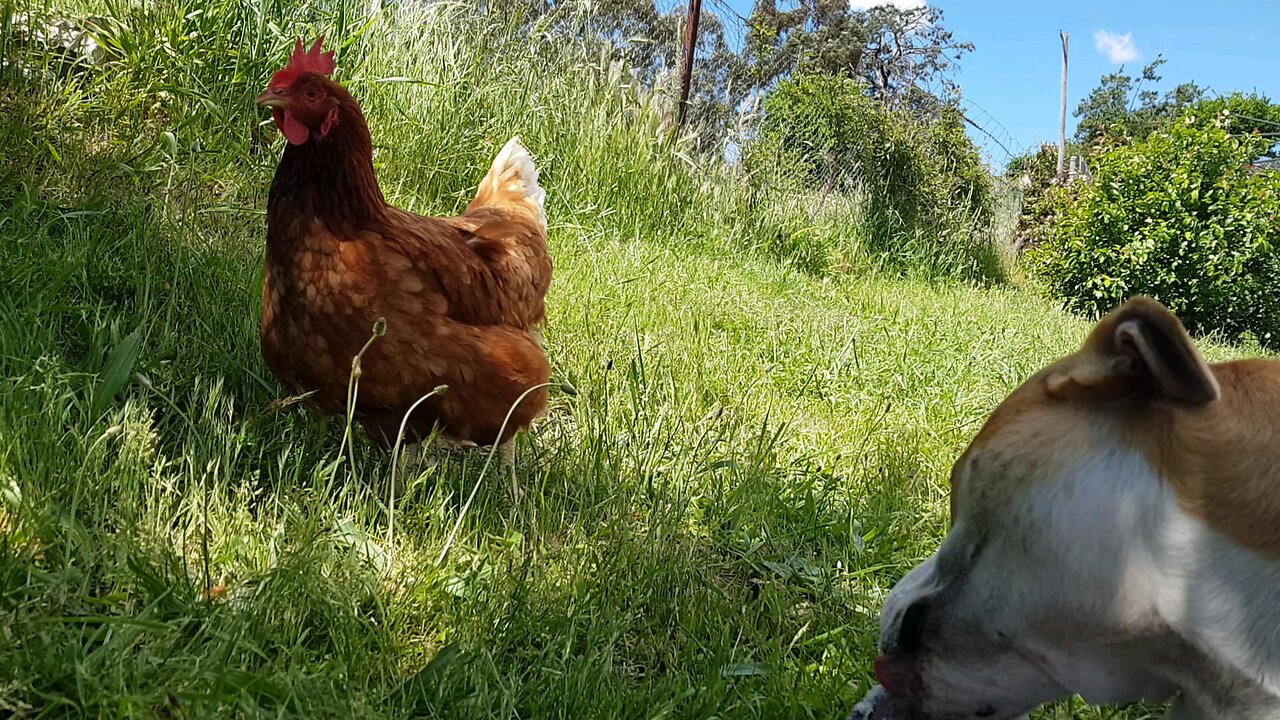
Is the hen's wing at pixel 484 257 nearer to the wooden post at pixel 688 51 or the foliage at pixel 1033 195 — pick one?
the wooden post at pixel 688 51

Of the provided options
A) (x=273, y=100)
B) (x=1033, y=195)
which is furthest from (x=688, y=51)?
(x=1033, y=195)

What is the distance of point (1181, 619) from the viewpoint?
104cm

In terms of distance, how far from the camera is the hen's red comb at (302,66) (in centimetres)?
243

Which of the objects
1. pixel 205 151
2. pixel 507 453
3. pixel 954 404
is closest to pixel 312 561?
pixel 507 453

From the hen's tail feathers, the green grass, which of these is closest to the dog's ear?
Answer: the green grass

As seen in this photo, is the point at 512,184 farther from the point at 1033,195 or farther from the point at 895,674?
the point at 1033,195

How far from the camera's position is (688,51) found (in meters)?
6.85

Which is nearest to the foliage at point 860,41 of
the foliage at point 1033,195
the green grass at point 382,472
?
the foliage at point 1033,195

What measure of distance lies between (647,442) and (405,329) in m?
0.83

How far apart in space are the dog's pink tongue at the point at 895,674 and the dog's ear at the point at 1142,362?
500 mm

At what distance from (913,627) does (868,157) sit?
27.9 feet

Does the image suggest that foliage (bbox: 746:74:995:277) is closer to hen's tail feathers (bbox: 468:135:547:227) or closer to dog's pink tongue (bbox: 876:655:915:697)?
hen's tail feathers (bbox: 468:135:547:227)

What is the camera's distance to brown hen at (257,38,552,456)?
90.5 inches

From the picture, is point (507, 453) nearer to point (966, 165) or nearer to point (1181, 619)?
point (1181, 619)
